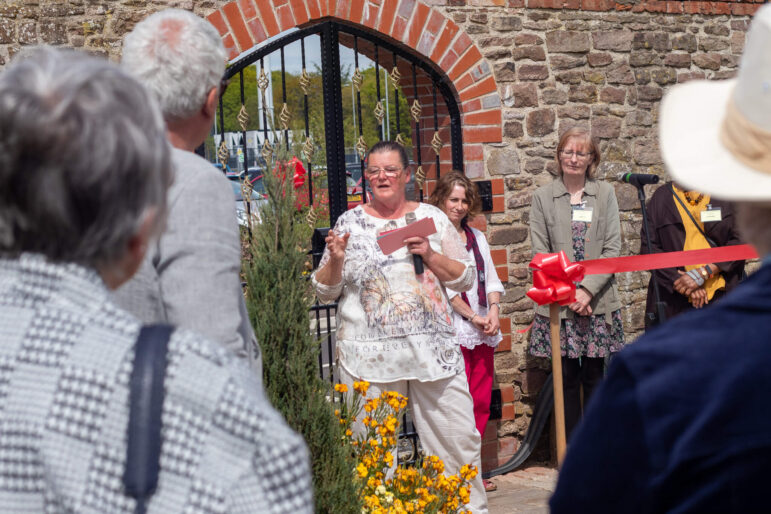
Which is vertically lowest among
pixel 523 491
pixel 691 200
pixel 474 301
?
pixel 523 491

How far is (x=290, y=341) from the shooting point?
2.97 m

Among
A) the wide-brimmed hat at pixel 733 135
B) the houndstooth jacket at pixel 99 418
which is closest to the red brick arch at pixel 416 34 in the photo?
the wide-brimmed hat at pixel 733 135

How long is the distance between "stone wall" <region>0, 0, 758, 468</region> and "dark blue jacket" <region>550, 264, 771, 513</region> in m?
4.27

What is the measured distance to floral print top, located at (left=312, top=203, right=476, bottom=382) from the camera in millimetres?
4008

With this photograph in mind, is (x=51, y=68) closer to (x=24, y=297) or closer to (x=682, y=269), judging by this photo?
(x=24, y=297)

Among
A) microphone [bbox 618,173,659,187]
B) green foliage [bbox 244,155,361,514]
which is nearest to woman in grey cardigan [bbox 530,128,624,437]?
microphone [bbox 618,173,659,187]

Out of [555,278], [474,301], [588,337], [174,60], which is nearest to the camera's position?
[174,60]

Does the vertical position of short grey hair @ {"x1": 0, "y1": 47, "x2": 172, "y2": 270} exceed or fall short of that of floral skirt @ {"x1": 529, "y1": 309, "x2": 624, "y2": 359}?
it exceeds it

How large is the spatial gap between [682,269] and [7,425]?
5086 millimetres

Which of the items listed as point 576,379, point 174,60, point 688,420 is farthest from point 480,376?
point 688,420

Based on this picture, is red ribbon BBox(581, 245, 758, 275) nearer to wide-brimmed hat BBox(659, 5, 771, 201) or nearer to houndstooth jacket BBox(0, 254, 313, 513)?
wide-brimmed hat BBox(659, 5, 771, 201)

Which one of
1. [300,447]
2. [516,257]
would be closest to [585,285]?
[516,257]

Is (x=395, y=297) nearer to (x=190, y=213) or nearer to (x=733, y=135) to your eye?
(x=190, y=213)

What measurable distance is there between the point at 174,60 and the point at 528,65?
423 cm
